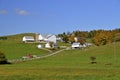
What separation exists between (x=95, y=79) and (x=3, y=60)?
50074mm

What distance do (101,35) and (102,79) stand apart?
148005 mm

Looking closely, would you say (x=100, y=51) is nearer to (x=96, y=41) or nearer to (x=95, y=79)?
(x=96, y=41)

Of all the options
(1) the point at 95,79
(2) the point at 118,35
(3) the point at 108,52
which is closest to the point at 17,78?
(1) the point at 95,79

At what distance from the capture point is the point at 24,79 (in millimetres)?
32031

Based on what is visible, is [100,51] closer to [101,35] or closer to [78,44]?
[101,35]

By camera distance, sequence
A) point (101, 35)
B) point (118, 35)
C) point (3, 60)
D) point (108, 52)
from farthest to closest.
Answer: point (118, 35)
point (101, 35)
point (108, 52)
point (3, 60)

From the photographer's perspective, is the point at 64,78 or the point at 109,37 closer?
the point at 64,78

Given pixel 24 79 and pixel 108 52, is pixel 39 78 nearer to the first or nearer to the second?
pixel 24 79

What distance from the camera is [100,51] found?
12106 centimetres

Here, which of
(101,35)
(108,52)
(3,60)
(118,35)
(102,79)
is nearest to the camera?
(102,79)

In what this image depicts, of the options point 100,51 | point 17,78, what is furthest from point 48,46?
point 17,78

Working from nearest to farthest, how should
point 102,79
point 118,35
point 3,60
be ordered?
point 102,79 < point 3,60 < point 118,35

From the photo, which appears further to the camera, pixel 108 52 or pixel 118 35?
pixel 118 35

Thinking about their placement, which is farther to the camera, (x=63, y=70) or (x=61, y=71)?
(x=63, y=70)
